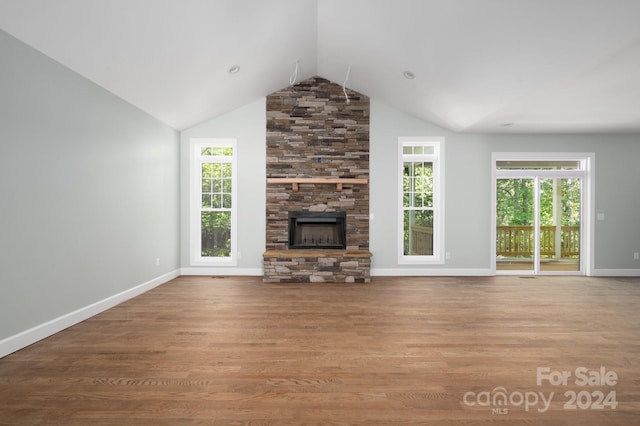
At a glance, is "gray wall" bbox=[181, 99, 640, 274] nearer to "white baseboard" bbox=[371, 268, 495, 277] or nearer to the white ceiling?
"white baseboard" bbox=[371, 268, 495, 277]

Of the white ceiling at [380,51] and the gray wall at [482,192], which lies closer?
the white ceiling at [380,51]

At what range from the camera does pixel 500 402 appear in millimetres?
2098

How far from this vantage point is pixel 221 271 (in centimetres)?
615

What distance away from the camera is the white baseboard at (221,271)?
6.13 metres

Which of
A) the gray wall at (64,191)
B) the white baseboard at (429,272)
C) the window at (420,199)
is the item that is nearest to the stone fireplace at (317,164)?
the white baseboard at (429,272)

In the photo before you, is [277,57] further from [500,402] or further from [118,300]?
[500,402]

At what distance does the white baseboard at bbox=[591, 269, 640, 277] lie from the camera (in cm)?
610

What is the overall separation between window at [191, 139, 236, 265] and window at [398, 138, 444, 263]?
3.15 m

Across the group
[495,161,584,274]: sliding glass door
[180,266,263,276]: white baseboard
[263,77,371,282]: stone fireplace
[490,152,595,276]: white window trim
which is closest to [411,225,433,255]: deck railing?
[263,77,371,282]: stone fireplace

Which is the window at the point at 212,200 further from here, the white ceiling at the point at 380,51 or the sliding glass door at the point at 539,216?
the sliding glass door at the point at 539,216

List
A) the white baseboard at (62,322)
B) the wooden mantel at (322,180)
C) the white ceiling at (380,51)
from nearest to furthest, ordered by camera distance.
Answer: the white baseboard at (62,322) → the white ceiling at (380,51) → the wooden mantel at (322,180)

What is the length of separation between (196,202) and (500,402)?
550 centimetres

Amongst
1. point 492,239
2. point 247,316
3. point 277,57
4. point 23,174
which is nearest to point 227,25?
point 277,57

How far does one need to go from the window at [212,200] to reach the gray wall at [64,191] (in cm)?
118
